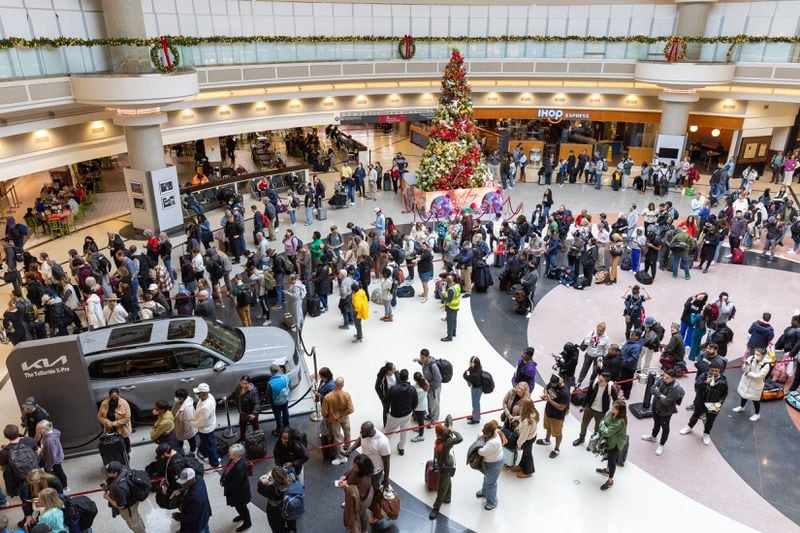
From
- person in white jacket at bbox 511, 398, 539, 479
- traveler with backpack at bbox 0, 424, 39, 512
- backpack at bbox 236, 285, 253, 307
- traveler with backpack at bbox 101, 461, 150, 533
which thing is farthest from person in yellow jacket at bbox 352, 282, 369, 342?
traveler with backpack at bbox 0, 424, 39, 512

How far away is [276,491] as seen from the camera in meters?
6.63

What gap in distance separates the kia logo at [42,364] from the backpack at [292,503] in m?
4.19

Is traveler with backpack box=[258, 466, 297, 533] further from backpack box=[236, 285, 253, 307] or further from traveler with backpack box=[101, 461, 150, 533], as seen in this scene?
backpack box=[236, 285, 253, 307]

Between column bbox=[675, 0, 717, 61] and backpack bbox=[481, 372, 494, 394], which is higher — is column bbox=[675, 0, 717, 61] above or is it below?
above

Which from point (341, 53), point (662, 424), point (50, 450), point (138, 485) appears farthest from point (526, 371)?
point (341, 53)

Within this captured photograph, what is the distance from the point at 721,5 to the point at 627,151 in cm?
721

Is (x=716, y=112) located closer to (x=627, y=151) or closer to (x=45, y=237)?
(x=627, y=151)

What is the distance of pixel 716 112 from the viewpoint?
25609 mm

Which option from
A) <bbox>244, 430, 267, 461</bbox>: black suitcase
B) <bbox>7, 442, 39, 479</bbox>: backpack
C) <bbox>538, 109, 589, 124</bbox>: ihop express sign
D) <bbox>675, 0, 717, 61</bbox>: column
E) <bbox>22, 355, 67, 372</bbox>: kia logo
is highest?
<bbox>675, 0, 717, 61</bbox>: column

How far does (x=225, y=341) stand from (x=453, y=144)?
12156 mm

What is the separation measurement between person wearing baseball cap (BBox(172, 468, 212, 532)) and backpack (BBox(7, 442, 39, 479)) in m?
2.03

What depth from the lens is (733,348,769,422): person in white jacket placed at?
926cm

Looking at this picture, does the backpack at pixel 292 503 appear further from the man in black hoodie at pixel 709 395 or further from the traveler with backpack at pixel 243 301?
the man in black hoodie at pixel 709 395

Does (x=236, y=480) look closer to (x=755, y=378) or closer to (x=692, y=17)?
(x=755, y=378)
